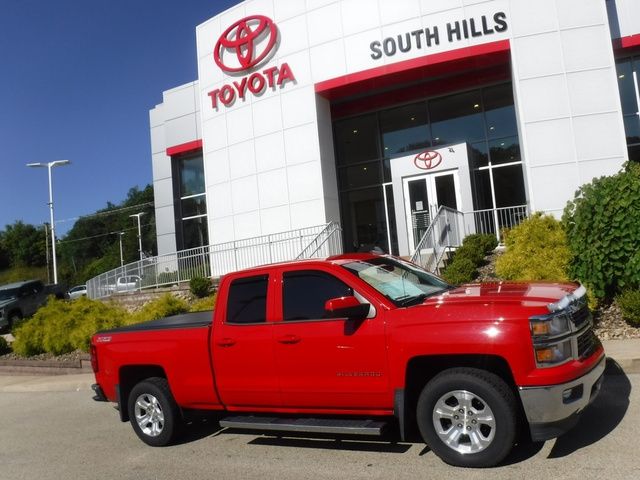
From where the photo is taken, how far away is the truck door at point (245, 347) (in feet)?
16.5

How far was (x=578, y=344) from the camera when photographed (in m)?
4.25

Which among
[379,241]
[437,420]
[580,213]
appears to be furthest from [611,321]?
[379,241]

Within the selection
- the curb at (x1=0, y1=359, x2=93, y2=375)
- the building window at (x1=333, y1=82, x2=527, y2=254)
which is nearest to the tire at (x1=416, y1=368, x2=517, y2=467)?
the curb at (x1=0, y1=359, x2=93, y2=375)

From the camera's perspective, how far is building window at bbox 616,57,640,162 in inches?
656

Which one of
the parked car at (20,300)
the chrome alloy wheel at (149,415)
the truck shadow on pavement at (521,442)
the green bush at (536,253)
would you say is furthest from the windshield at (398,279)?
the parked car at (20,300)

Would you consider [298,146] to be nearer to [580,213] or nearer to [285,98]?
[285,98]

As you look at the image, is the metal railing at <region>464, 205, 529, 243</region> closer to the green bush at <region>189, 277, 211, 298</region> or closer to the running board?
the green bush at <region>189, 277, 211, 298</region>

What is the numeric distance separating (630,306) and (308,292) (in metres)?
5.66

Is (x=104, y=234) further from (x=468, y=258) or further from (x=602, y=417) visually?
(x=602, y=417)

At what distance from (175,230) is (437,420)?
21171 mm

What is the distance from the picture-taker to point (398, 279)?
5258 millimetres

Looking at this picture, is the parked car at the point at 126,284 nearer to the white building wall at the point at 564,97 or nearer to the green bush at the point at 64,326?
the green bush at the point at 64,326

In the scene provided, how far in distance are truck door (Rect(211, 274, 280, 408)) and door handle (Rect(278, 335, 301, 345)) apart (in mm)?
126

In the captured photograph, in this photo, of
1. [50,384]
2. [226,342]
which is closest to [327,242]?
[50,384]
